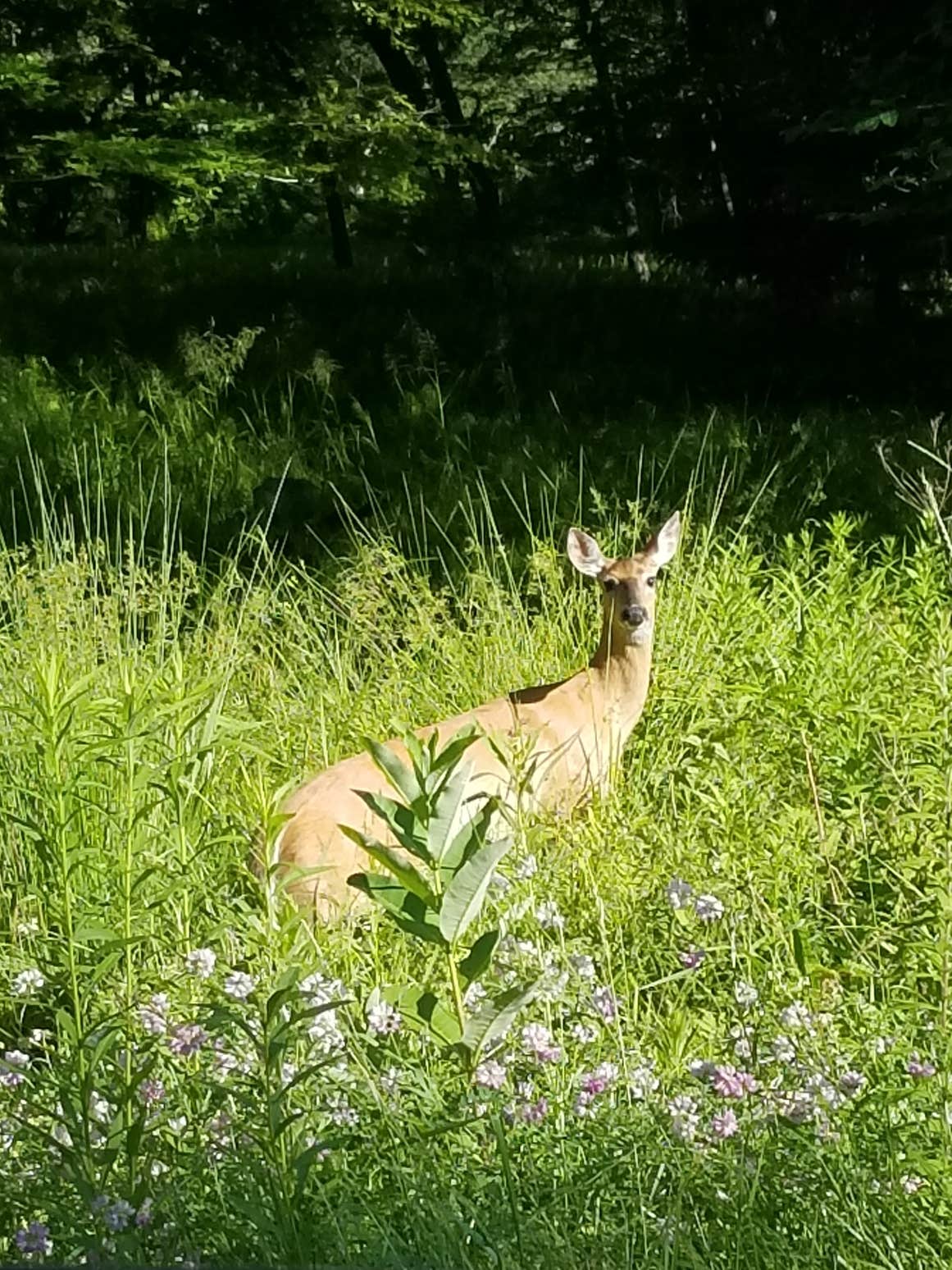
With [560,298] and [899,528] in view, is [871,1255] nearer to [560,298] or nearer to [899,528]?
[899,528]

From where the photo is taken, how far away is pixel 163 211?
20609 mm

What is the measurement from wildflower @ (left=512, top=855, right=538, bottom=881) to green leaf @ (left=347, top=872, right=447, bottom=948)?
0.95 metres

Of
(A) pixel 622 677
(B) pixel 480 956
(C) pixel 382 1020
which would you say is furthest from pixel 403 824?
(A) pixel 622 677

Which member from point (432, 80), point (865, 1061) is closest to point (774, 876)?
point (865, 1061)

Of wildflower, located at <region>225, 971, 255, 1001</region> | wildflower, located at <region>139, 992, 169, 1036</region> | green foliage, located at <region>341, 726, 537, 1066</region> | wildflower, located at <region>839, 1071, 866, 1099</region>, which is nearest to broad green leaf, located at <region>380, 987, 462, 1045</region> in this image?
green foliage, located at <region>341, 726, 537, 1066</region>

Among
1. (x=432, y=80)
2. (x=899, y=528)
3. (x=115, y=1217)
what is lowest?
(x=899, y=528)

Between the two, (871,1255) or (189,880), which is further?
(189,880)

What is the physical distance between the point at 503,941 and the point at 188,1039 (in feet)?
2.19

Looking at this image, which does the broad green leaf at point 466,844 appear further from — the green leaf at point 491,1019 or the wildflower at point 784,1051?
the wildflower at point 784,1051

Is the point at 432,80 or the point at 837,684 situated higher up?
the point at 432,80

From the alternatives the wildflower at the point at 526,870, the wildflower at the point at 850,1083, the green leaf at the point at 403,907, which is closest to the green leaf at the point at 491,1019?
the green leaf at the point at 403,907

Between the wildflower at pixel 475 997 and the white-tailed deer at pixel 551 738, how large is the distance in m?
0.60

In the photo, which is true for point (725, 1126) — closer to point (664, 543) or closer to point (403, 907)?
point (403, 907)

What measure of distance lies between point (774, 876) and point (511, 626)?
226cm
